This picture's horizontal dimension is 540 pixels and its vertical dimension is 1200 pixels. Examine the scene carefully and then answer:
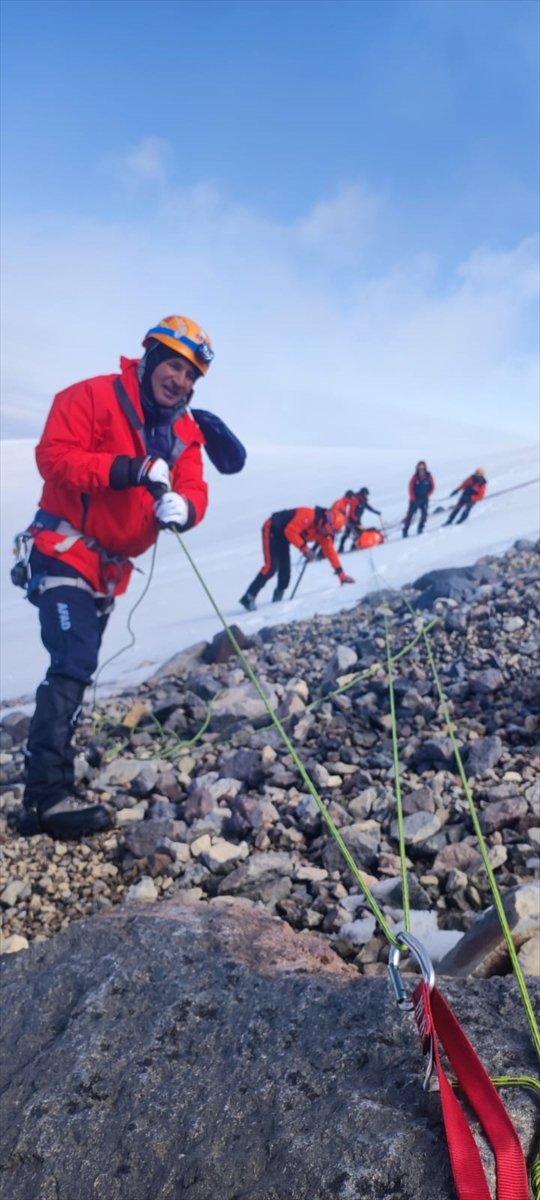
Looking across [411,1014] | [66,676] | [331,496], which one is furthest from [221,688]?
[331,496]

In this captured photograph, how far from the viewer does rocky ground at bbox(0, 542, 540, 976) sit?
7.82ft

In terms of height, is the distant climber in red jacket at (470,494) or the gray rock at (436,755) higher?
the distant climber in red jacket at (470,494)

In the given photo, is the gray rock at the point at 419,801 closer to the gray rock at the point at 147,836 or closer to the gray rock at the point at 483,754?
the gray rock at the point at 483,754

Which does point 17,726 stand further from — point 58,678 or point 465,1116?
point 465,1116

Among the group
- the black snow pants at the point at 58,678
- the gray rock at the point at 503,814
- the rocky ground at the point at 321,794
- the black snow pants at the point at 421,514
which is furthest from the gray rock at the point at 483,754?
the black snow pants at the point at 421,514

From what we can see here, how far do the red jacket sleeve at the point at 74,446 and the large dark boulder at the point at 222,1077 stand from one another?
82.3 inches

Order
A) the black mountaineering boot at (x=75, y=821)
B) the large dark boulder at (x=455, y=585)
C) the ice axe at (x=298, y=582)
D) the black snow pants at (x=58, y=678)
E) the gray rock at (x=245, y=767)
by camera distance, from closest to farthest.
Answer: the black mountaineering boot at (x=75, y=821) < the black snow pants at (x=58, y=678) < the gray rock at (x=245, y=767) < the large dark boulder at (x=455, y=585) < the ice axe at (x=298, y=582)

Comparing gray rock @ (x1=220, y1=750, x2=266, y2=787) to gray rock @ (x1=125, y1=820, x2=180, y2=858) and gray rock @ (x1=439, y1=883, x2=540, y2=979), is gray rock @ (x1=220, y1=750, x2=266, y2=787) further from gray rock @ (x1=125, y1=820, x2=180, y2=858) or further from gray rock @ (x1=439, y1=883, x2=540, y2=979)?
gray rock @ (x1=439, y1=883, x2=540, y2=979)

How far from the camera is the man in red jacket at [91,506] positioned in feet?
10.6

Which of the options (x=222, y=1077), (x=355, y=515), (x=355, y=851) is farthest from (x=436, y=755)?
(x=355, y=515)

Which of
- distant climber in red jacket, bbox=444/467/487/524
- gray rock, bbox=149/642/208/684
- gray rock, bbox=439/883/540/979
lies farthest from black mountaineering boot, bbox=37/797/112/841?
distant climber in red jacket, bbox=444/467/487/524

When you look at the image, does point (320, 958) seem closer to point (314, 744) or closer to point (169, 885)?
point (169, 885)

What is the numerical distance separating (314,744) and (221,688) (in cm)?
146

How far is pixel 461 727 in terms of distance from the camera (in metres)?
3.61
